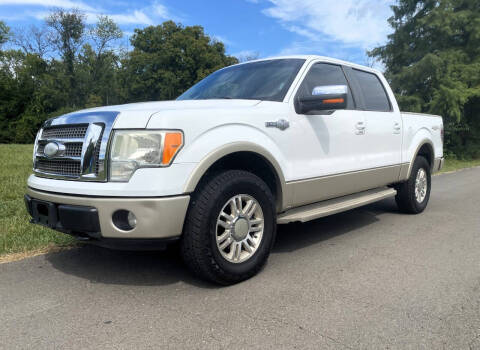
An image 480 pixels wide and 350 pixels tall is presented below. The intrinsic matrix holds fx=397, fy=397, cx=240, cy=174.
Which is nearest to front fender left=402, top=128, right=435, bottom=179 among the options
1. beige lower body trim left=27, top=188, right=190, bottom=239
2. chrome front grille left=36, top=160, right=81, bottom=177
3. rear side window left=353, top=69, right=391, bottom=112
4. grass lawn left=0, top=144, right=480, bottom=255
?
rear side window left=353, top=69, right=391, bottom=112

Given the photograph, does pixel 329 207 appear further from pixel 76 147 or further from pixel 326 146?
pixel 76 147

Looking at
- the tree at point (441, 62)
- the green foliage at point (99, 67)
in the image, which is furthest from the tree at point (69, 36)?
the tree at point (441, 62)

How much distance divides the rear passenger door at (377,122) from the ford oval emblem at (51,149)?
3.12 m

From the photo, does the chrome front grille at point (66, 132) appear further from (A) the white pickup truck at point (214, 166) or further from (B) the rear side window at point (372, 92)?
(B) the rear side window at point (372, 92)

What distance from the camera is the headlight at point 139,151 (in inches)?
105

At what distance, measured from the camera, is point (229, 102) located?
343 cm

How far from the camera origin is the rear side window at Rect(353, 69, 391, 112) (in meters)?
4.74

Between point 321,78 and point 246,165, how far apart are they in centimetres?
138

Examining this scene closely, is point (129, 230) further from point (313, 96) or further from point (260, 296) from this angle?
point (313, 96)

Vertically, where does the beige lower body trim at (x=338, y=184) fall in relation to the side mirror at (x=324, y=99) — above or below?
below

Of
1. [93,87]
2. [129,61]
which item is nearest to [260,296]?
[129,61]

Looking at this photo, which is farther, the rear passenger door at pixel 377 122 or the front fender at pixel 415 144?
the front fender at pixel 415 144

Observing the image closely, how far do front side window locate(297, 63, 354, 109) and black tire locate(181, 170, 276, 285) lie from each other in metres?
1.14

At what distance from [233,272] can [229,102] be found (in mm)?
1429
